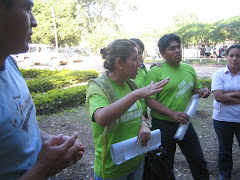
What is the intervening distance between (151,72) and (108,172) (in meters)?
1.33

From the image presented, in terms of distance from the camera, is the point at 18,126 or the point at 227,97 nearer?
the point at 18,126

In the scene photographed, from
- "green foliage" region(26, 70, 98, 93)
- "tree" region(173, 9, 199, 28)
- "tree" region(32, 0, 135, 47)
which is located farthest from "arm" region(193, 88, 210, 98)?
"tree" region(173, 9, 199, 28)

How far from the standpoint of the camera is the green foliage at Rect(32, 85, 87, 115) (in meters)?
5.94

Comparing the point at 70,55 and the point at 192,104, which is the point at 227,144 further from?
the point at 70,55

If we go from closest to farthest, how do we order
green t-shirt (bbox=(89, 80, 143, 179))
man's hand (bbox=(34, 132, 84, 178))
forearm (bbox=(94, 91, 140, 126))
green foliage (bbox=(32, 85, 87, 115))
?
man's hand (bbox=(34, 132, 84, 178)) < forearm (bbox=(94, 91, 140, 126)) < green t-shirt (bbox=(89, 80, 143, 179)) < green foliage (bbox=(32, 85, 87, 115))

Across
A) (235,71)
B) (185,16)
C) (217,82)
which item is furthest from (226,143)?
(185,16)

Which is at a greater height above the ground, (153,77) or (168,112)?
(153,77)

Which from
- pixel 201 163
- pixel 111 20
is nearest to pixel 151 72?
pixel 201 163

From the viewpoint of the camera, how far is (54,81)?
945 cm

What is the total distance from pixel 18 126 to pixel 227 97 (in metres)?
2.54

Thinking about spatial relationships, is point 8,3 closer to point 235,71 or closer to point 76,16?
point 235,71

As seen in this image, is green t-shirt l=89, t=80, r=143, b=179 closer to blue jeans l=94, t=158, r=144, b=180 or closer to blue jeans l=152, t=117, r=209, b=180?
blue jeans l=94, t=158, r=144, b=180

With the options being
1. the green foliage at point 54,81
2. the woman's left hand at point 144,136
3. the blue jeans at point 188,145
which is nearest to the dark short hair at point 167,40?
the blue jeans at point 188,145

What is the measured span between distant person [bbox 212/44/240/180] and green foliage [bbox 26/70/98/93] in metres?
7.37
